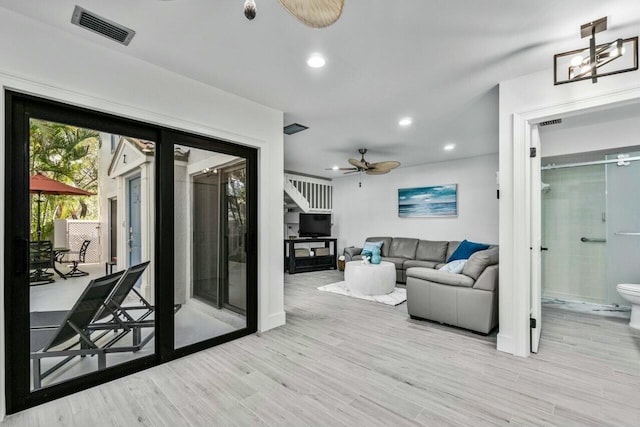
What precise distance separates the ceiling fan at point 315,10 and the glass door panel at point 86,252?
1.92 meters

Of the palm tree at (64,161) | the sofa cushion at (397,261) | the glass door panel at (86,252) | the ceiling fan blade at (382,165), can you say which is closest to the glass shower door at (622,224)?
the ceiling fan blade at (382,165)

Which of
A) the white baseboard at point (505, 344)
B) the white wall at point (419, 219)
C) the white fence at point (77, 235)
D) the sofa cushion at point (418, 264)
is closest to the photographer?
the white fence at point (77, 235)

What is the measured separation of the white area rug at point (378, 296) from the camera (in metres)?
4.59

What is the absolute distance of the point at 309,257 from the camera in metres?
7.25

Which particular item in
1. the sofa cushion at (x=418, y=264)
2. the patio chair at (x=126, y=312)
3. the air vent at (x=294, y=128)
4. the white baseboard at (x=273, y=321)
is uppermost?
the air vent at (x=294, y=128)

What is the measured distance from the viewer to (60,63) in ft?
6.65

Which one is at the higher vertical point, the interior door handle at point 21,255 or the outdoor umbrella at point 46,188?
the outdoor umbrella at point 46,188

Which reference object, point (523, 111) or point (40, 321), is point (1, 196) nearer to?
point (40, 321)

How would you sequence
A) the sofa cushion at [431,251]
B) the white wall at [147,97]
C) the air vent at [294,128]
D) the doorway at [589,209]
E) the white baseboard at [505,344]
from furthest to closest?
the sofa cushion at [431,251] < the air vent at [294,128] < the doorway at [589,209] < the white baseboard at [505,344] < the white wall at [147,97]

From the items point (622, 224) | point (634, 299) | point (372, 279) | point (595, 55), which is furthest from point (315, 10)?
point (622, 224)

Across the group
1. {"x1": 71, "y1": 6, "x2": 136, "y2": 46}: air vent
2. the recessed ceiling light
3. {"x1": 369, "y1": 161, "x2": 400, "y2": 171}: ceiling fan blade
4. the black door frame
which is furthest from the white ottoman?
{"x1": 71, "y1": 6, "x2": 136, "y2": 46}: air vent

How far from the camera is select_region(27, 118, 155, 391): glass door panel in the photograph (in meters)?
2.09

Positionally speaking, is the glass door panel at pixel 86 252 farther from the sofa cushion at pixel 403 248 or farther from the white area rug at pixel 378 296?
the sofa cushion at pixel 403 248

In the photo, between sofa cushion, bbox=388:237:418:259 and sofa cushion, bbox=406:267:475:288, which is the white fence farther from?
sofa cushion, bbox=388:237:418:259
